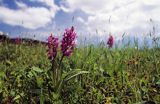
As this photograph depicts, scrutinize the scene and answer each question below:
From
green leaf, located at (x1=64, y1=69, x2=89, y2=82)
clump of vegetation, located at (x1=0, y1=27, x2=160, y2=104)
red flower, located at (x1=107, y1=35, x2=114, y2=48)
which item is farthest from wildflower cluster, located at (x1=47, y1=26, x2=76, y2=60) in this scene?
red flower, located at (x1=107, y1=35, x2=114, y2=48)

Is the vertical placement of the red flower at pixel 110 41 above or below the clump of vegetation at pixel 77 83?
above

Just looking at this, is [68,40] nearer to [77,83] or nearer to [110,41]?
[77,83]

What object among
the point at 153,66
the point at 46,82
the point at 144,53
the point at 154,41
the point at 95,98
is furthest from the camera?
the point at 144,53

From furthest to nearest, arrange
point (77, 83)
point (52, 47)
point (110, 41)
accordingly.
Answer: point (110, 41)
point (52, 47)
point (77, 83)

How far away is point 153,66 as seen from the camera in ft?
20.8

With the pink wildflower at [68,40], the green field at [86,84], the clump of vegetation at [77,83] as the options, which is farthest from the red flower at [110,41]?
the pink wildflower at [68,40]

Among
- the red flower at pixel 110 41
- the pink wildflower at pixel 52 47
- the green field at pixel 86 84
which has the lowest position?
the green field at pixel 86 84

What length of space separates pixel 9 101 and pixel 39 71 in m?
0.82

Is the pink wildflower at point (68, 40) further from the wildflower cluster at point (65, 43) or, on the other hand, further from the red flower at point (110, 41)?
the red flower at point (110, 41)

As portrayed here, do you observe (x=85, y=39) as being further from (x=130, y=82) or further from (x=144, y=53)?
(x=130, y=82)

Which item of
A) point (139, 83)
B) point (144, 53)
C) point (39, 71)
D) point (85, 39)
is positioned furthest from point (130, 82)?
point (85, 39)

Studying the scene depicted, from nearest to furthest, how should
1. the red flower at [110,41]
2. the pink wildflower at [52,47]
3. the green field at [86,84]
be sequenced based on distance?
1. the green field at [86,84]
2. the pink wildflower at [52,47]
3. the red flower at [110,41]

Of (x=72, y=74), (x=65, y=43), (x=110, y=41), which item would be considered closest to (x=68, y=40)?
(x=65, y=43)

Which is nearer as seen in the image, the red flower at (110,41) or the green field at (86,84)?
the green field at (86,84)
